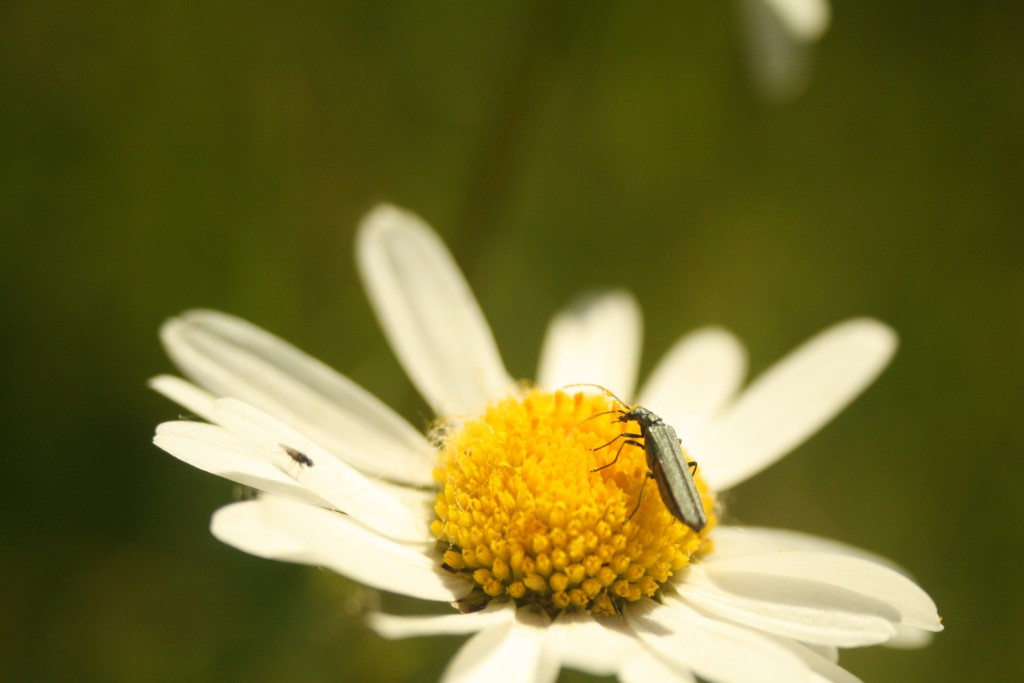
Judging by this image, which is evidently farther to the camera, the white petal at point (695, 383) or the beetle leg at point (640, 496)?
the white petal at point (695, 383)

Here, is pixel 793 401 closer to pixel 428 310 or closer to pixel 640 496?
pixel 640 496

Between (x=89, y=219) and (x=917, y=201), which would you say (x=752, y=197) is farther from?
(x=89, y=219)

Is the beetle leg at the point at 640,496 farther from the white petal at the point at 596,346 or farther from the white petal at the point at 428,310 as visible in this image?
the white petal at the point at 596,346

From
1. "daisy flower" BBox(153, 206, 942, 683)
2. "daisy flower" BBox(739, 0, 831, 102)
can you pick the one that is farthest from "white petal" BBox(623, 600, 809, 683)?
"daisy flower" BBox(739, 0, 831, 102)

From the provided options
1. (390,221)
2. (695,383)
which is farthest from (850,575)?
(390,221)

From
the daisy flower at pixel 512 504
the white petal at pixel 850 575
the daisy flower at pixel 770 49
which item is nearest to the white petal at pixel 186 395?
the daisy flower at pixel 512 504

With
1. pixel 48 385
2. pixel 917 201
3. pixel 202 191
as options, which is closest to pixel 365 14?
pixel 202 191

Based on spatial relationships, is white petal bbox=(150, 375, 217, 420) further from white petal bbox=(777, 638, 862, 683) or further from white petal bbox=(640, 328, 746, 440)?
white petal bbox=(640, 328, 746, 440)
